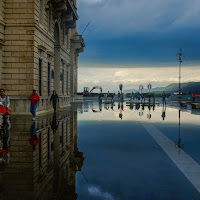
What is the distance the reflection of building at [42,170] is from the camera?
176 inches

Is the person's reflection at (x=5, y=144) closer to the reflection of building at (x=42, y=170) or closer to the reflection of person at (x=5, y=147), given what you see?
the reflection of person at (x=5, y=147)

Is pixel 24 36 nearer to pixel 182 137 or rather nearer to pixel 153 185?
pixel 182 137

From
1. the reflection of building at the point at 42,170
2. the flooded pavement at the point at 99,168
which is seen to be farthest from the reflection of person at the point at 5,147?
the reflection of building at the point at 42,170

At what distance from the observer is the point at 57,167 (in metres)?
6.10

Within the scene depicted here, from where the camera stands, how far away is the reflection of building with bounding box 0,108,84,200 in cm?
448

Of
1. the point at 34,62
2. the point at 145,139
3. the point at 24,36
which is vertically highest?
the point at 24,36

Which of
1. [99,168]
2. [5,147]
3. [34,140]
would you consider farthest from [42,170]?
[34,140]

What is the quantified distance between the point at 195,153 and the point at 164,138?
273cm

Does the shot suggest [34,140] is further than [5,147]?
Yes

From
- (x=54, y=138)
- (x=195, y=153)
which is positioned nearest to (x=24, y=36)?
(x=54, y=138)

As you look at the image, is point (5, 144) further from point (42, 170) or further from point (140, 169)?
point (140, 169)

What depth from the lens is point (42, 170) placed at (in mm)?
5906

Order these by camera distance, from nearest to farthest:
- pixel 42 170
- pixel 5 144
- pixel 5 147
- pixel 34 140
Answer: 1. pixel 42 170
2. pixel 5 147
3. pixel 5 144
4. pixel 34 140

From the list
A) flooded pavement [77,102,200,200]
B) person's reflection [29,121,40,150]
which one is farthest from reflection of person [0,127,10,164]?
flooded pavement [77,102,200,200]
